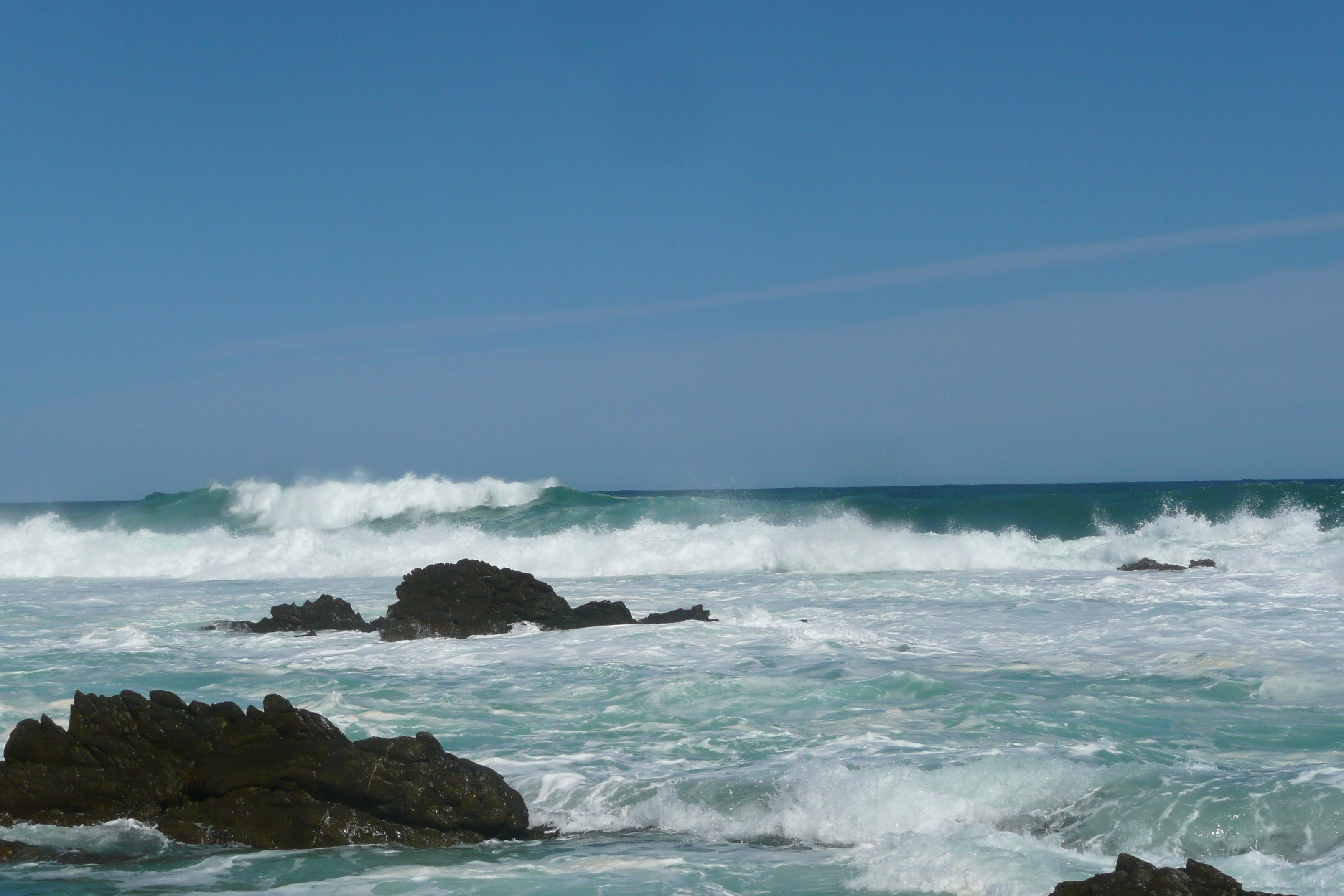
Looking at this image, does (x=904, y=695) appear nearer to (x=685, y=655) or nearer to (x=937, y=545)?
(x=685, y=655)

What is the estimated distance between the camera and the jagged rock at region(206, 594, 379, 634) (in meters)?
15.0

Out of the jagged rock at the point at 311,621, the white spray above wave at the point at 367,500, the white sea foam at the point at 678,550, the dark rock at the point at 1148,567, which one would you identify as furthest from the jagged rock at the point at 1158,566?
the white spray above wave at the point at 367,500

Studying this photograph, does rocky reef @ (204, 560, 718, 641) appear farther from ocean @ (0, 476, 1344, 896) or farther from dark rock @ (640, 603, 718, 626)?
ocean @ (0, 476, 1344, 896)

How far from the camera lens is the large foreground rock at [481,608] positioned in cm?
1416

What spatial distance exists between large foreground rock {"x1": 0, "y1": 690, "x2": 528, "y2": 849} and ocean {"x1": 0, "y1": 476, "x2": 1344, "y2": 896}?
19 centimetres

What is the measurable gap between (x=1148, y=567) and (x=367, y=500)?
26.0m

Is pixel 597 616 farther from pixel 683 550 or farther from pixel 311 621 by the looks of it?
pixel 683 550

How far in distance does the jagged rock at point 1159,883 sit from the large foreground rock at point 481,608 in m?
10.4

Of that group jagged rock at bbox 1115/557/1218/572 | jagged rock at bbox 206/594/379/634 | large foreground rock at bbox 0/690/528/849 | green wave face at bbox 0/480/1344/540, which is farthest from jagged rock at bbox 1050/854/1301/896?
green wave face at bbox 0/480/1344/540

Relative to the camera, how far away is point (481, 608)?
14.5 metres

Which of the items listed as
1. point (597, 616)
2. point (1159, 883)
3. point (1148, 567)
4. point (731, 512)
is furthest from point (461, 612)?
point (731, 512)

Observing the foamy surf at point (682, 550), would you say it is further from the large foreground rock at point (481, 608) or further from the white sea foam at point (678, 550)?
the large foreground rock at point (481, 608)

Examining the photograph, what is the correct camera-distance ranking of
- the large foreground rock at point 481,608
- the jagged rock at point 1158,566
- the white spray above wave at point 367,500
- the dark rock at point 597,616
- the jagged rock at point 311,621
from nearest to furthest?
the large foreground rock at point 481,608 → the dark rock at point 597,616 → the jagged rock at point 311,621 → the jagged rock at point 1158,566 → the white spray above wave at point 367,500

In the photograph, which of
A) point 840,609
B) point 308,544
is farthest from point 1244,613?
point 308,544
